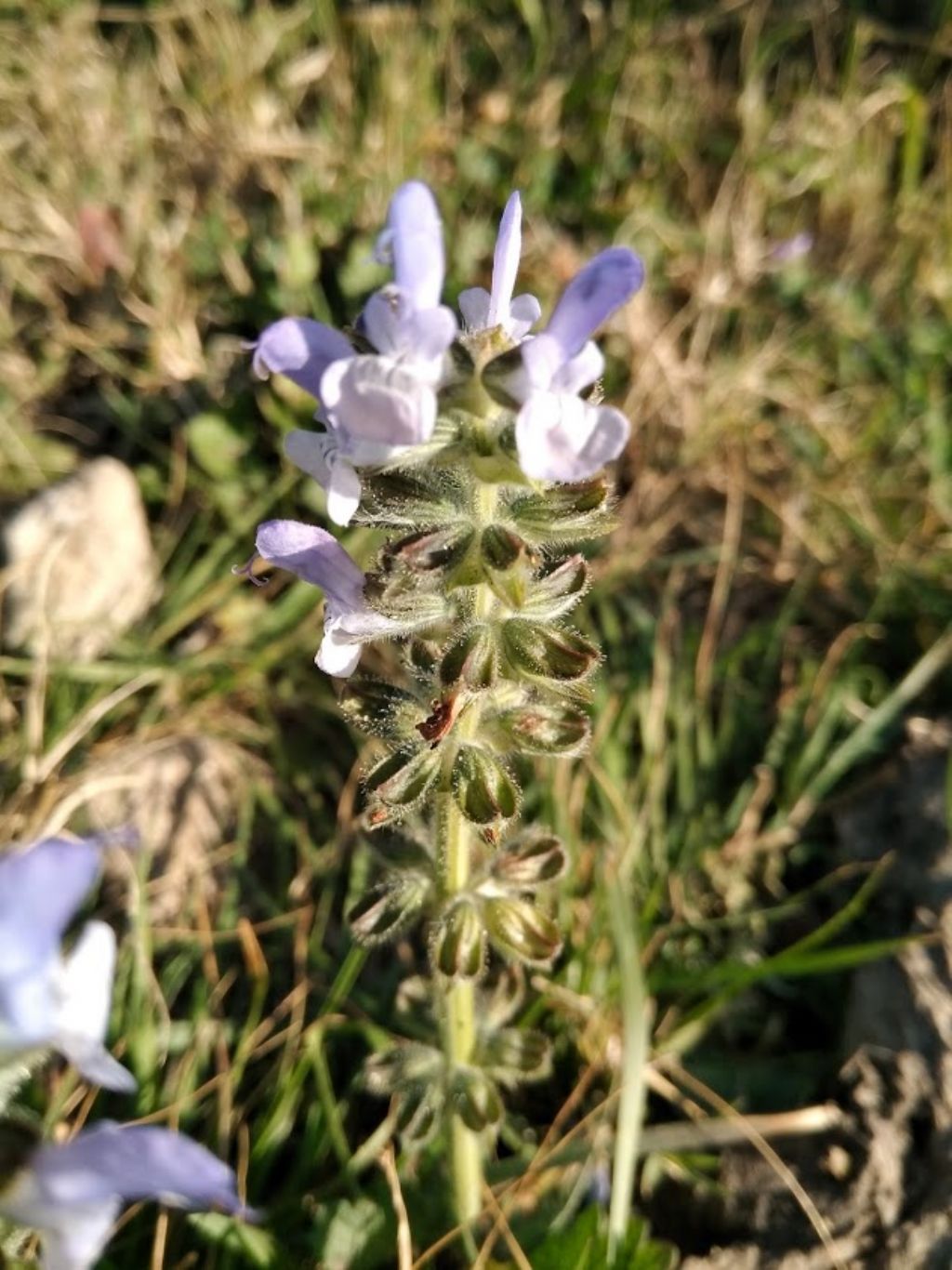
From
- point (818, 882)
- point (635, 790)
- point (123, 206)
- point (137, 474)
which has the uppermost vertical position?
point (123, 206)

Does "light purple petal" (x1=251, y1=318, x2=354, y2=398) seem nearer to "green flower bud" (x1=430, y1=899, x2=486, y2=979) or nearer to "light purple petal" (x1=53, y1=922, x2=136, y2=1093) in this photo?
"light purple petal" (x1=53, y1=922, x2=136, y2=1093)

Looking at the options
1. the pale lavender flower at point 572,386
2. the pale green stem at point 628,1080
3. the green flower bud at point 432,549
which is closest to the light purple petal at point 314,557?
the green flower bud at point 432,549

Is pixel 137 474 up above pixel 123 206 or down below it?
below

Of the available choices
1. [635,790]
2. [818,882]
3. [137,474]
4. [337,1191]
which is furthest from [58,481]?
[818,882]

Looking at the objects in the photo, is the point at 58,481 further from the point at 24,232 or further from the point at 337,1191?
the point at 337,1191

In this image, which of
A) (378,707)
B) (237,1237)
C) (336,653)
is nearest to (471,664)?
(336,653)

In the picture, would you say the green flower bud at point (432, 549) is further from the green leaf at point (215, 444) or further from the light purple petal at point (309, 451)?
the green leaf at point (215, 444)

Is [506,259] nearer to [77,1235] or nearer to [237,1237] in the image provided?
[77,1235]

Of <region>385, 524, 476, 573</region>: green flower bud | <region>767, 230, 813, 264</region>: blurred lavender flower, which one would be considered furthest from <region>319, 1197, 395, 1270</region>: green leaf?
<region>767, 230, 813, 264</region>: blurred lavender flower
